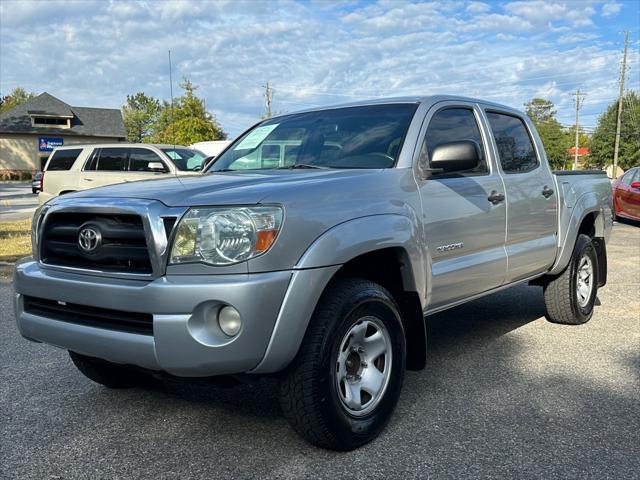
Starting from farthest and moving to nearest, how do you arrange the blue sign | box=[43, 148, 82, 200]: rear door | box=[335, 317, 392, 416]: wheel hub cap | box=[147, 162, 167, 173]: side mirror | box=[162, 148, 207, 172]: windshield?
1. the blue sign
2. box=[43, 148, 82, 200]: rear door
3. box=[162, 148, 207, 172]: windshield
4. box=[147, 162, 167, 173]: side mirror
5. box=[335, 317, 392, 416]: wheel hub cap

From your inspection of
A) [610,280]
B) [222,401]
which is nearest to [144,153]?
[610,280]

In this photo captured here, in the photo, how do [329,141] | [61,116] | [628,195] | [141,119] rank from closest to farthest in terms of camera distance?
[329,141] → [628,195] → [61,116] → [141,119]

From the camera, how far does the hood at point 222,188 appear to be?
112 inches

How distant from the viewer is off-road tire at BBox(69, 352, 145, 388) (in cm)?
385

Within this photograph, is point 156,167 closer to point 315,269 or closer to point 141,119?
point 315,269

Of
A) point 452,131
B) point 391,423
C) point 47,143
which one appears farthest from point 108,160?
point 47,143

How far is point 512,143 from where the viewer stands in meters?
4.97

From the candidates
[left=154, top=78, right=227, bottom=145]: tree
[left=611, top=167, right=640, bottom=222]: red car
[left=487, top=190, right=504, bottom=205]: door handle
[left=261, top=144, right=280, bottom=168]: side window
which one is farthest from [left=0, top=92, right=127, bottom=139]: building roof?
[left=487, top=190, right=504, bottom=205]: door handle

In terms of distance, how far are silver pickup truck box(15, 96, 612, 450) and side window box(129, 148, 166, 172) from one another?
9738mm

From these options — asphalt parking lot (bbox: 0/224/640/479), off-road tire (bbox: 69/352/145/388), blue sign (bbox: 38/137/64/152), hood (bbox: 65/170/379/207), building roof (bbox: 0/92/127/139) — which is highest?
building roof (bbox: 0/92/127/139)

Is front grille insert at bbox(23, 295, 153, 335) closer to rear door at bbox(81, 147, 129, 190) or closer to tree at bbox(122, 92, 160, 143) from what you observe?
rear door at bbox(81, 147, 129, 190)

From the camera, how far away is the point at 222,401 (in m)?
3.85

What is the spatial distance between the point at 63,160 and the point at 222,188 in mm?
12728

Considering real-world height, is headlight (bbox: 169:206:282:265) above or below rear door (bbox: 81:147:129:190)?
below
